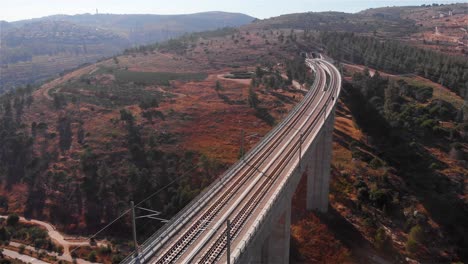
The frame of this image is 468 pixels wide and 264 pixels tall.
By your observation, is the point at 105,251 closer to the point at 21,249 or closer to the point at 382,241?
the point at 21,249

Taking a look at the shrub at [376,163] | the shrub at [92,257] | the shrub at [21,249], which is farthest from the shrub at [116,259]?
the shrub at [376,163]

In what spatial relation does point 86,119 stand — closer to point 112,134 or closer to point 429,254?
point 112,134


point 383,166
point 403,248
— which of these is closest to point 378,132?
point 383,166

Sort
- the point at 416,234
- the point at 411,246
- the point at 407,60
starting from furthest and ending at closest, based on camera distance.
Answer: the point at 407,60, the point at 416,234, the point at 411,246

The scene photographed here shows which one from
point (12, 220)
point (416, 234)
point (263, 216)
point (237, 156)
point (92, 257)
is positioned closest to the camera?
point (263, 216)

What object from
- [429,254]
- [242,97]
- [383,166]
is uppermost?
[242,97]

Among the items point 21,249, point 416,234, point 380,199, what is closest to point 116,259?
point 21,249

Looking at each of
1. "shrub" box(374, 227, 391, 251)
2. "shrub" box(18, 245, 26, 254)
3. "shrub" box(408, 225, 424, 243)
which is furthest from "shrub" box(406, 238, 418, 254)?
"shrub" box(18, 245, 26, 254)
